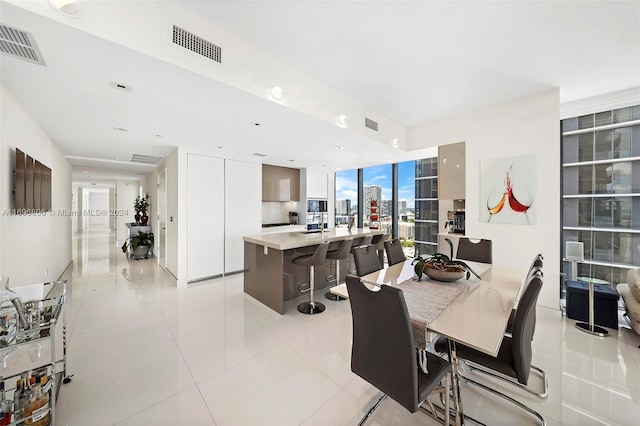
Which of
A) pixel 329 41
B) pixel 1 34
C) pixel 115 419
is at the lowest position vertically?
pixel 115 419

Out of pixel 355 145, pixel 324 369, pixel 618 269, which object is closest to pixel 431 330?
pixel 324 369

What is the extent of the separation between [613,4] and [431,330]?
117 inches

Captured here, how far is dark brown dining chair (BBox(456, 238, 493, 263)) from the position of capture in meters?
3.03

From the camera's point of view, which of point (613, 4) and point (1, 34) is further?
point (613, 4)

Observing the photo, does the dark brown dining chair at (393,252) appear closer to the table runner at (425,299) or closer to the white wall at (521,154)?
the table runner at (425,299)

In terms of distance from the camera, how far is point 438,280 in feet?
6.90

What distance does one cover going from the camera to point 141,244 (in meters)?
6.59

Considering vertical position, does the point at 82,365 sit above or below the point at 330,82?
below

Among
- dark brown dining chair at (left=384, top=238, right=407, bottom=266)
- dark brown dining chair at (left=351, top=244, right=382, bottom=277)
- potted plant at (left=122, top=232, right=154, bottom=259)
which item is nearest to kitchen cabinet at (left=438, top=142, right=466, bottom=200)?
dark brown dining chair at (left=384, top=238, right=407, bottom=266)

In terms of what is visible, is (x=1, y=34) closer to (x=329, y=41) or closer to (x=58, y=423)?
(x=329, y=41)

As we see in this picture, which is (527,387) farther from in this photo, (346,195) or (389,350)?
(346,195)

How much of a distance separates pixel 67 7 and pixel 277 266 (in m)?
2.88

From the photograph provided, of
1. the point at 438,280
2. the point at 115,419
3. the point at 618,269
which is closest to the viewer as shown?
the point at 115,419

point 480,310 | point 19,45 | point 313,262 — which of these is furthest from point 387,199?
point 19,45
